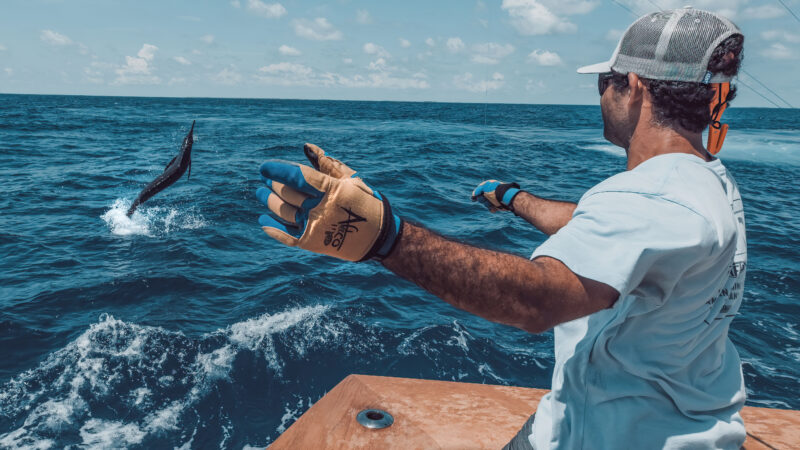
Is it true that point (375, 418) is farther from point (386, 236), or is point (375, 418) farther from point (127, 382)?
point (127, 382)

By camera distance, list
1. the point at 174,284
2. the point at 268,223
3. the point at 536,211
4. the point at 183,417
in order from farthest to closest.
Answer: the point at 174,284 < the point at 183,417 < the point at 536,211 < the point at 268,223

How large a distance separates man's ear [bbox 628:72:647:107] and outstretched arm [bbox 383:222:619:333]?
662 millimetres

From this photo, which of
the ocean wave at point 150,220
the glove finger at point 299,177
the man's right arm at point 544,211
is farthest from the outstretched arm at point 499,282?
the ocean wave at point 150,220

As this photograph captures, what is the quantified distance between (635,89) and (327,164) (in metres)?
0.90

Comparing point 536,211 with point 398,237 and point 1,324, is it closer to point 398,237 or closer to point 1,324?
point 398,237

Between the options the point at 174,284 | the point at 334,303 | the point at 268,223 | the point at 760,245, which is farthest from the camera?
the point at 760,245

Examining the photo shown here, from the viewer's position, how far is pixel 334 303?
266 inches

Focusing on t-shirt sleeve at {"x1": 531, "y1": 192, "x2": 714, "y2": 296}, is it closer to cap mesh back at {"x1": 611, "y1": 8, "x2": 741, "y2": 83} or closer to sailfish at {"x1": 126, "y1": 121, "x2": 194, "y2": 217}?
cap mesh back at {"x1": 611, "y1": 8, "x2": 741, "y2": 83}

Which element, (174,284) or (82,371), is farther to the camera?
(174,284)

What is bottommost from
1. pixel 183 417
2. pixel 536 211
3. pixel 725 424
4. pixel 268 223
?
pixel 183 417

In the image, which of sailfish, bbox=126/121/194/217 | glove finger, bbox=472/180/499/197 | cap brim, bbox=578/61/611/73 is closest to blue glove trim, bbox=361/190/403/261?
cap brim, bbox=578/61/611/73

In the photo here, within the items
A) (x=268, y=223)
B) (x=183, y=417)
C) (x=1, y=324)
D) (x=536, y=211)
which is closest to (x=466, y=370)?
(x=183, y=417)

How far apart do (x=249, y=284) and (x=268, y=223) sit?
6570mm

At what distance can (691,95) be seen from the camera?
4.27 feet
